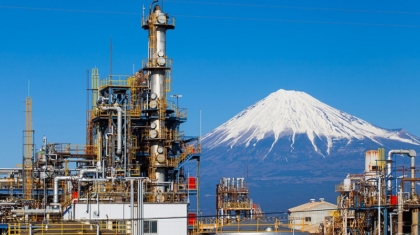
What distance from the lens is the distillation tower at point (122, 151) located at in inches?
2249

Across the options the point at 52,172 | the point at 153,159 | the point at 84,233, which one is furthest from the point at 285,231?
the point at 52,172

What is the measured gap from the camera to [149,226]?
48125 millimetres

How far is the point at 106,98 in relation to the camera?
6200 centimetres

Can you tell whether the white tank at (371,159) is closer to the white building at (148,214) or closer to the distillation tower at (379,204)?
the distillation tower at (379,204)

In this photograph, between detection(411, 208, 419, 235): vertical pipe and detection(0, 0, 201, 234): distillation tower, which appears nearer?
detection(411, 208, 419, 235): vertical pipe

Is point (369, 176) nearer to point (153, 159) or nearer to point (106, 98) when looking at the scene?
point (153, 159)

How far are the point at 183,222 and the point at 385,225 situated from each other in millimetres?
11198

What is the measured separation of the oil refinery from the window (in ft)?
0.19

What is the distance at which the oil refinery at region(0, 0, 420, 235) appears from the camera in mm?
50312

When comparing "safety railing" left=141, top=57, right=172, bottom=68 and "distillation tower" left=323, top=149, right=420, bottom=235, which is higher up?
A: "safety railing" left=141, top=57, right=172, bottom=68

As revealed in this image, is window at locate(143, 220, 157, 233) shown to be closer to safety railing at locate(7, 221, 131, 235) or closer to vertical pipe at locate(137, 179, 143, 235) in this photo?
vertical pipe at locate(137, 179, 143, 235)

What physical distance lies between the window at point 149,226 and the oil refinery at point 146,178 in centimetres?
6

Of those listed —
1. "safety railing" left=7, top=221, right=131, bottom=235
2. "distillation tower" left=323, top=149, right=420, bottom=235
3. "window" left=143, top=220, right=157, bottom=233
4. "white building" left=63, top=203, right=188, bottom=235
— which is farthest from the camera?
"distillation tower" left=323, top=149, right=420, bottom=235

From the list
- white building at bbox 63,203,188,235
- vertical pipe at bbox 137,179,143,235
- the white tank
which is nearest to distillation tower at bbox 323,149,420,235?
the white tank
